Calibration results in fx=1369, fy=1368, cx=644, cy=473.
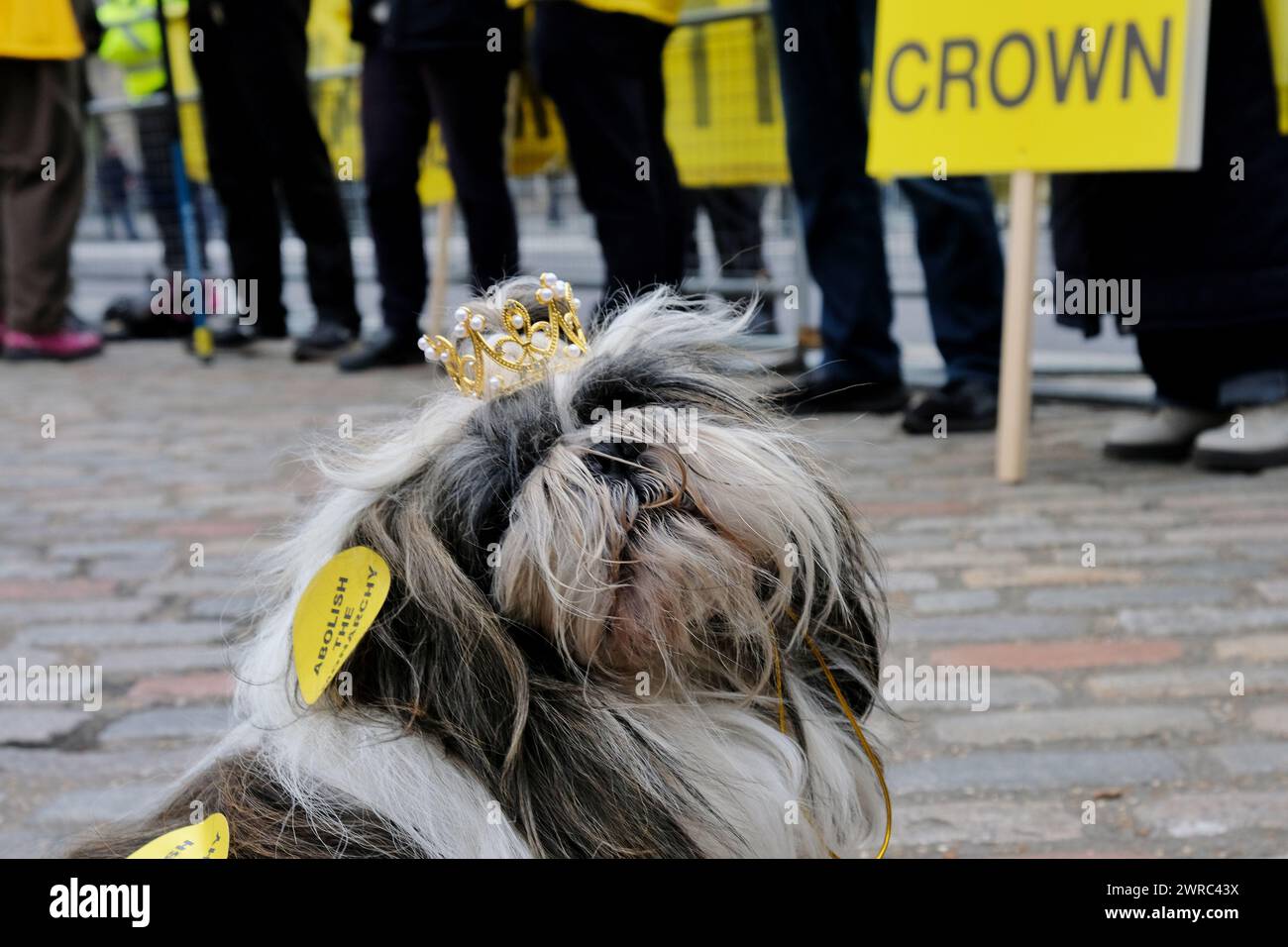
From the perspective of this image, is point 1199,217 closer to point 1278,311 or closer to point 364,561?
point 1278,311

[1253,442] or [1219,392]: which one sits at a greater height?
[1219,392]

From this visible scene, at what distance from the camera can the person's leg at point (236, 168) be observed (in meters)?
7.29

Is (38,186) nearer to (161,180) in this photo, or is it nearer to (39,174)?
(39,174)

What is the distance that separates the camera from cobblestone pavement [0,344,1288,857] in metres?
2.32

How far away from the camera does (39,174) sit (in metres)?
7.16

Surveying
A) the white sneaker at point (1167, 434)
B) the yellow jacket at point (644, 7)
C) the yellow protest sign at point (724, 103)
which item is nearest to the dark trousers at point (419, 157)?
the yellow jacket at point (644, 7)

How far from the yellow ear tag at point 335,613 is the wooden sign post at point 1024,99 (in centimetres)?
291

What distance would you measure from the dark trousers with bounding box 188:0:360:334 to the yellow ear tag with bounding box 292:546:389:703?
5679mm

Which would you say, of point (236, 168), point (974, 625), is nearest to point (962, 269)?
point (974, 625)

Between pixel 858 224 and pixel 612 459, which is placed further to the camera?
pixel 858 224

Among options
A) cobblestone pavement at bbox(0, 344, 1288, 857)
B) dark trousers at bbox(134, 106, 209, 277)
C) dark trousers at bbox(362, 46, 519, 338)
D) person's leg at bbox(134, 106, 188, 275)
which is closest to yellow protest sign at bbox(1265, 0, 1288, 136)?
cobblestone pavement at bbox(0, 344, 1288, 857)

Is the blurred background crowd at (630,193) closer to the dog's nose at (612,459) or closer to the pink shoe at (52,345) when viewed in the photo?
the pink shoe at (52,345)

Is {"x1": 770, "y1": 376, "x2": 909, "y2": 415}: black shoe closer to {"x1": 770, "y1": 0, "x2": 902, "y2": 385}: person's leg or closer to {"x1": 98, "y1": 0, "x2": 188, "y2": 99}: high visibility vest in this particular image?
{"x1": 770, "y1": 0, "x2": 902, "y2": 385}: person's leg

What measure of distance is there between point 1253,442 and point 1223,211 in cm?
68
